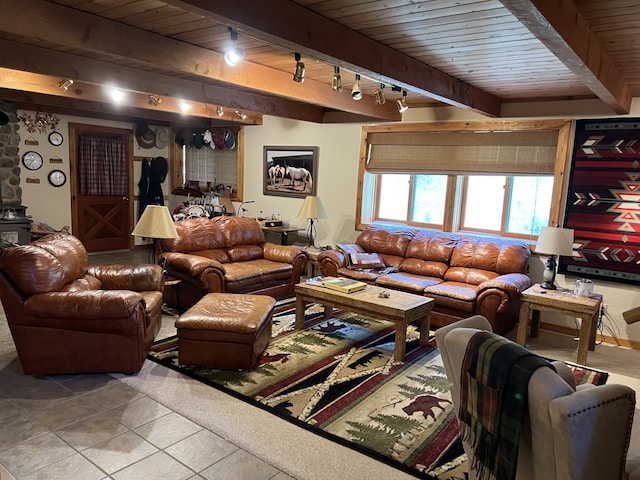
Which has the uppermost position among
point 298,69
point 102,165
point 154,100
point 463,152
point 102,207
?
point 154,100

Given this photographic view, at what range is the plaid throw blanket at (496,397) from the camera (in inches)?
64.3

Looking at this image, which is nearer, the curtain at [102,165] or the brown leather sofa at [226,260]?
the brown leather sofa at [226,260]

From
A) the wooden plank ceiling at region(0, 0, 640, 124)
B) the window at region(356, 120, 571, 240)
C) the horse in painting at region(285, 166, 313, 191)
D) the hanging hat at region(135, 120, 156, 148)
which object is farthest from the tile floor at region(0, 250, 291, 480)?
the hanging hat at region(135, 120, 156, 148)

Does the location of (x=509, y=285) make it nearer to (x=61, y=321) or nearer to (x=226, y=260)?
(x=226, y=260)

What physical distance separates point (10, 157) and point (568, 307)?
723cm

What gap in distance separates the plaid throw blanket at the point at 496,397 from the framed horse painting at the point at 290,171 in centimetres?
511

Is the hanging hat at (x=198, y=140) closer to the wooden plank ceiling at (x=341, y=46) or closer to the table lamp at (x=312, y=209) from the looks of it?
the table lamp at (x=312, y=209)

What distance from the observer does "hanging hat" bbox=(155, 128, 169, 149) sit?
8.59 m

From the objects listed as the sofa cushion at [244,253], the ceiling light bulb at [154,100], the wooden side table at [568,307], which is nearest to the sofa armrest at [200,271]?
the sofa cushion at [244,253]

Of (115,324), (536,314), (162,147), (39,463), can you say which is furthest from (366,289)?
(162,147)

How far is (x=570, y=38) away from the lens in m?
2.37

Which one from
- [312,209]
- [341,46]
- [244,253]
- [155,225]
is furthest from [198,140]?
[341,46]

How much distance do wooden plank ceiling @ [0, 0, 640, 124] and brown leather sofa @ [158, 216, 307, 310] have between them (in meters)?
1.56

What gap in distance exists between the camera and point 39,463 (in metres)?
2.38
